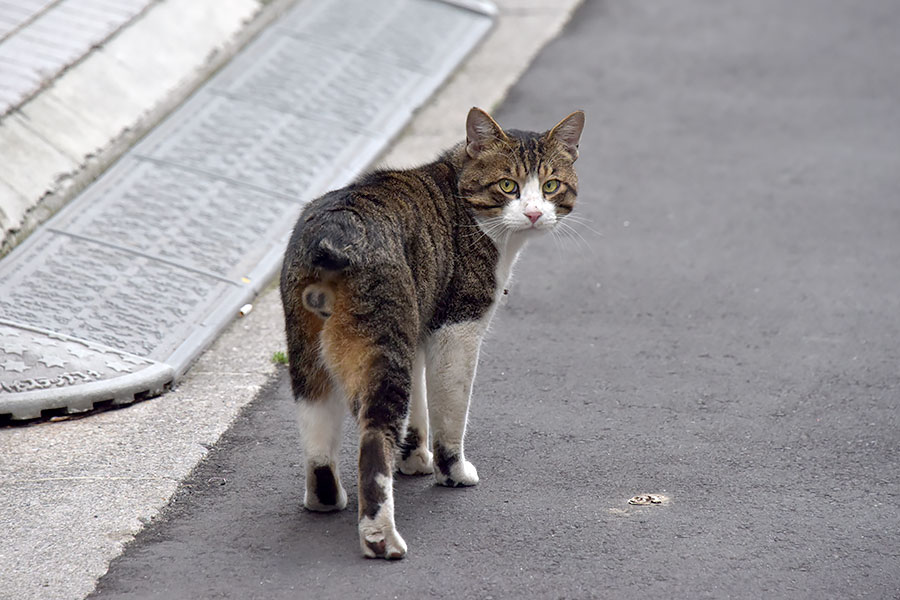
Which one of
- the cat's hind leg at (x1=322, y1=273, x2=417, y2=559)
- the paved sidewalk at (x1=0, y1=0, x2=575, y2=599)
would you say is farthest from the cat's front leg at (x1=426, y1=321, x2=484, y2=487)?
the paved sidewalk at (x1=0, y1=0, x2=575, y2=599)

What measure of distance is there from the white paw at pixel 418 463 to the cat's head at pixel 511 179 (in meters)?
0.90

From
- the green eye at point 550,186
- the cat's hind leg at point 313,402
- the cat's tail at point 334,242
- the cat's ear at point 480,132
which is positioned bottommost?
the cat's hind leg at point 313,402

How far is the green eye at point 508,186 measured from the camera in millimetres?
4352

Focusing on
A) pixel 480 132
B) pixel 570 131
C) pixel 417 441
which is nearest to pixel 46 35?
pixel 480 132

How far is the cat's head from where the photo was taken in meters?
4.32

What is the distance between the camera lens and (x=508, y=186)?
4.36 metres

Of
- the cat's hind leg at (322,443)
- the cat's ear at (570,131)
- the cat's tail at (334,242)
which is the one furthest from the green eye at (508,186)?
the cat's hind leg at (322,443)

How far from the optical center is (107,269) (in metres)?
5.70

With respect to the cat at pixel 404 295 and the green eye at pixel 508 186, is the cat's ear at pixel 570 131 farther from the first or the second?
the green eye at pixel 508 186

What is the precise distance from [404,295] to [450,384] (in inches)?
19.7

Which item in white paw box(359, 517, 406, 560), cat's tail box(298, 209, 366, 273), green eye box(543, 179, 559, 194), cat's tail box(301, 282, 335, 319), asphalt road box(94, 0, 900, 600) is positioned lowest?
asphalt road box(94, 0, 900, 600)

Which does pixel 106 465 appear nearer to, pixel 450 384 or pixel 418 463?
pixel 418 463

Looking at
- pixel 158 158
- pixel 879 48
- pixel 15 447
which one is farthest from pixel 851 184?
pixel 15 447

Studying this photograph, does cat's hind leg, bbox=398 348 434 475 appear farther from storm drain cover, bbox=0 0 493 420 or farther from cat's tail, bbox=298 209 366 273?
storm drain cover, bbox=0 0 493 420
